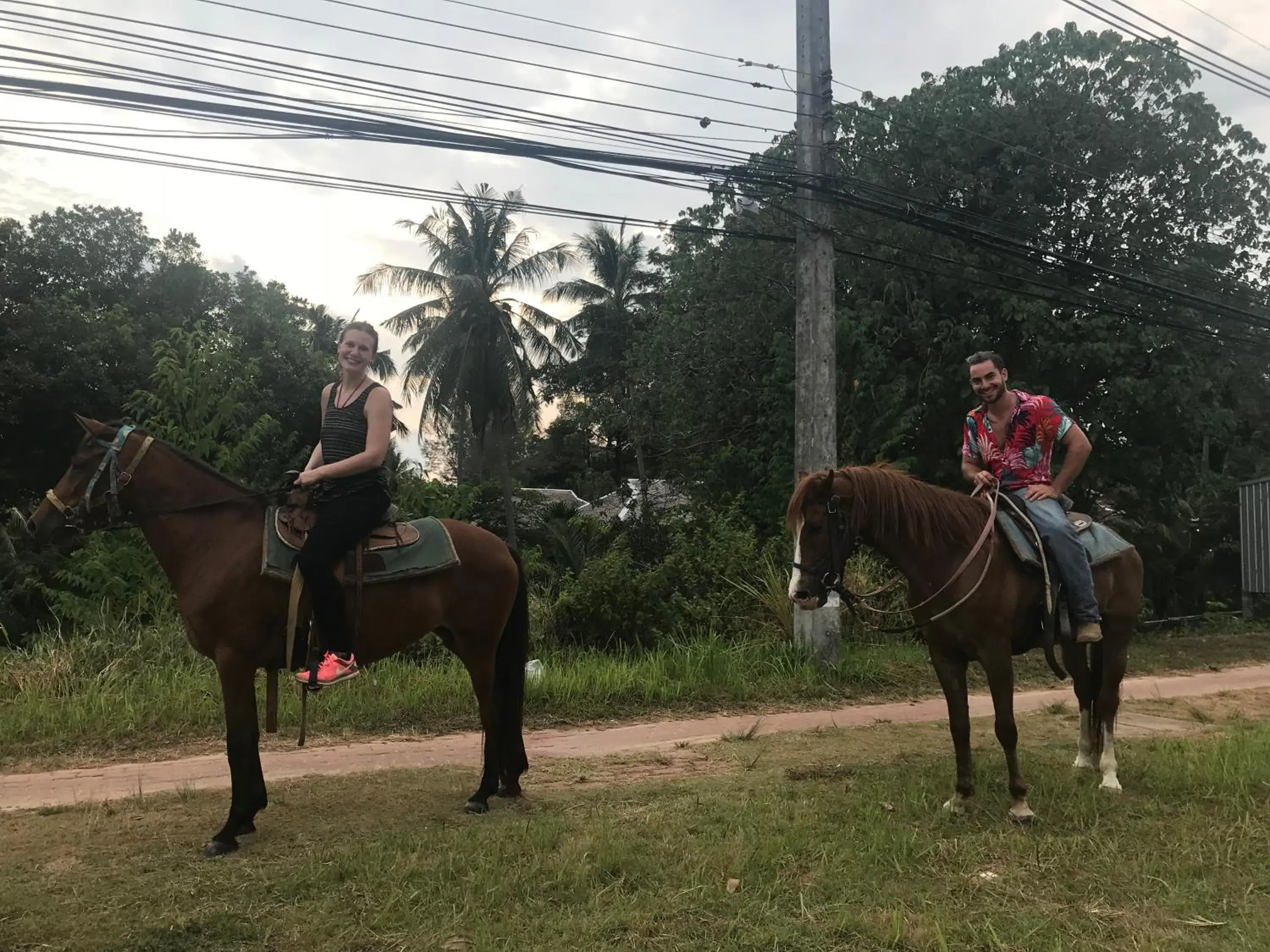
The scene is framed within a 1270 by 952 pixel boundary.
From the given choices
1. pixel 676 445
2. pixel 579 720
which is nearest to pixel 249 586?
pixel 579 720

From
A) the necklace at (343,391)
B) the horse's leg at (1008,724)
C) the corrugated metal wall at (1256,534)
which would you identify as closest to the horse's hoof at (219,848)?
the necklace at (343,391)

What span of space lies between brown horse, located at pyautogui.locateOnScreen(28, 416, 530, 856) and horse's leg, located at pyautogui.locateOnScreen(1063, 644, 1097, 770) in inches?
147

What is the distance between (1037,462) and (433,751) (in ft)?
15.2

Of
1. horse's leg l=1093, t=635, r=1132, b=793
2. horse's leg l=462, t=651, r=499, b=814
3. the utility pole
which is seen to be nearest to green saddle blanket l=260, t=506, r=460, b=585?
horse's leg l=462, t=651, r=499, b=814

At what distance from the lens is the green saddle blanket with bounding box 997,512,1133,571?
15.6ft

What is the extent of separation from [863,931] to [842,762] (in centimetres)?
279

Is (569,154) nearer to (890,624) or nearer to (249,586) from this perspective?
(249,586)

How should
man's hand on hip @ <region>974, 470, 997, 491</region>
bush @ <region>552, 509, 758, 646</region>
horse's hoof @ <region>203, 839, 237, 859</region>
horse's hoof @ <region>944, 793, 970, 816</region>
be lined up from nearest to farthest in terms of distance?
horse's hoof @ <region>203, 839, 237, 859</region>
horse's hoof @ <region>944, 793, 970, 816</region>
man's hand on hip @ <region>974, 470, 997, 491</region>
bush @ <region>552, 509, 758, 646</region>

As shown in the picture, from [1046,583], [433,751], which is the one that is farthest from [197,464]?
[1046,583]

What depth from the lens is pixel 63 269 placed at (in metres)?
21.1

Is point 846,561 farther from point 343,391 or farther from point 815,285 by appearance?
point 815,285

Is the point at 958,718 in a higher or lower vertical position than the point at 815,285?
lower

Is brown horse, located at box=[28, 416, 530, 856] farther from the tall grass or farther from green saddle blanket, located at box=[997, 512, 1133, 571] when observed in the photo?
green saddle blanket, located at box=[997, 512, 1133, 571]

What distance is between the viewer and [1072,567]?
4.82m
